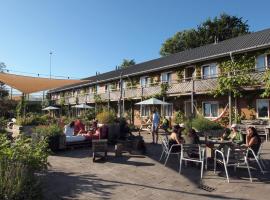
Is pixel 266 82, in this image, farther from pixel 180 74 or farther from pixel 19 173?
pixel 19 173

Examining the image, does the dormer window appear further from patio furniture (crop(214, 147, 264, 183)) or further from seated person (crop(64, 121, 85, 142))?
patio furniture (crop(214, 147, 264, 183))

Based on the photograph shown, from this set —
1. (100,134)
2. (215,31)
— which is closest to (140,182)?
(100,134)

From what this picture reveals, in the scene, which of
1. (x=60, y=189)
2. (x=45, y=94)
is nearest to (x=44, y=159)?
(x=60, y=189)

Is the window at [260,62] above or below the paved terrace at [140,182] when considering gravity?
above

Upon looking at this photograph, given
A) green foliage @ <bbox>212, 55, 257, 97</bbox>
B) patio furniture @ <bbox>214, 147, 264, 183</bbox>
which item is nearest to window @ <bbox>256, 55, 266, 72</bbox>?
green foliage @ <bbox>212, 55, 257, 97</bbox>

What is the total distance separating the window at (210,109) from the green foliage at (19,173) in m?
17.5

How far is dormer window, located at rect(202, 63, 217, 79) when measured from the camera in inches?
870

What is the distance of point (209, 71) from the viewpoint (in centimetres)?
2267

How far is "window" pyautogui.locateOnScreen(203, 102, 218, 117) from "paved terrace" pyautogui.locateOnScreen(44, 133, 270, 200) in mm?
12575

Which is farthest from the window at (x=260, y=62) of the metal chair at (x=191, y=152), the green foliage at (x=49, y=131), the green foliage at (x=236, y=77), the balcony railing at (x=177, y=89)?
the green foliage at (x=49, y=131)

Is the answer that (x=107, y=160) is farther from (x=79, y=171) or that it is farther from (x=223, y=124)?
(x=223, y=124)

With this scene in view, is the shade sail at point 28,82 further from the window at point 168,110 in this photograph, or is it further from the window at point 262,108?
the window at point 262,108

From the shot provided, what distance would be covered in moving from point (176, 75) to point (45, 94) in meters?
35.5

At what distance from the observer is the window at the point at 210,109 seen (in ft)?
71.4
